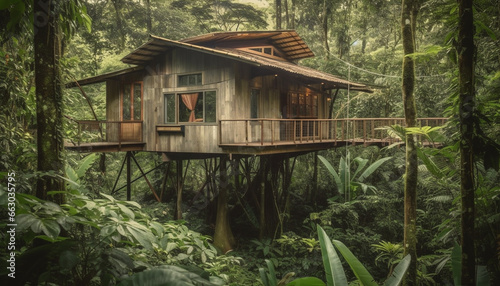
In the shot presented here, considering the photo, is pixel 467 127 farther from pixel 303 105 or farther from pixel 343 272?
pixel 303 105

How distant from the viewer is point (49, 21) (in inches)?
133

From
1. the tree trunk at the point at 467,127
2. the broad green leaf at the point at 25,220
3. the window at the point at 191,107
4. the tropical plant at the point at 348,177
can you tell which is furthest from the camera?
the tropical plant at the point at 348,177

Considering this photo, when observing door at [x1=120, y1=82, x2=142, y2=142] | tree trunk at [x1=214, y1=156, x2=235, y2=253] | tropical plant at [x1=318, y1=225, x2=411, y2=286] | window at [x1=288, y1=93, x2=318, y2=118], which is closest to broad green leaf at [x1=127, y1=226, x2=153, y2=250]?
tropical plant at [x1=318, y1=225, x2=411, y2=286]

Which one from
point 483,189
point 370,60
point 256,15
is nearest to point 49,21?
point 483,189

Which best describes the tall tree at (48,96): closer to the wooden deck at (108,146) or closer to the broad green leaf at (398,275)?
the broad green leaf at (398,275)

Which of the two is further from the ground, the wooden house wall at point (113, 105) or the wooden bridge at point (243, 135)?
the wooden house wall at point (113, 105)

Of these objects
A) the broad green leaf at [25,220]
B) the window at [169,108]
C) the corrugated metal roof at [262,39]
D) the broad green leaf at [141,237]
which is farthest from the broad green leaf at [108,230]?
the corrugated metal roof at [262,39]

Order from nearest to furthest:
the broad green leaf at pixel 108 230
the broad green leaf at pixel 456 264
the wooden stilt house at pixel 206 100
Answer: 1. the broad green leaf at pixel 108 230
2. the broad green leaf at pixel 456 264
3. the wooden stilt house at pixel 206 100

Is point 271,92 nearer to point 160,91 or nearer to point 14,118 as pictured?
point 160,91

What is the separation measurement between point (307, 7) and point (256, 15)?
4211 millimetres

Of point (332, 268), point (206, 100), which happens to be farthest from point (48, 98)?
point (206, 100)

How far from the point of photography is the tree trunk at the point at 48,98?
3.37m

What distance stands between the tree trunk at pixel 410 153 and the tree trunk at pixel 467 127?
9.44 feet

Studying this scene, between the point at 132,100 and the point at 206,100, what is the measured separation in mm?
4035
